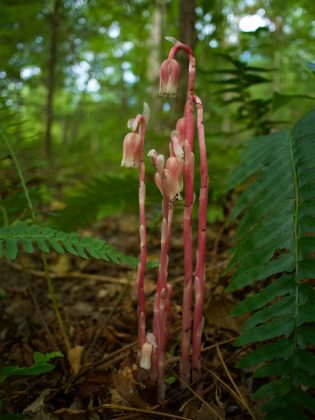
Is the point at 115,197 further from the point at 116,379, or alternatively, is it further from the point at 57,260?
the point at 116,379

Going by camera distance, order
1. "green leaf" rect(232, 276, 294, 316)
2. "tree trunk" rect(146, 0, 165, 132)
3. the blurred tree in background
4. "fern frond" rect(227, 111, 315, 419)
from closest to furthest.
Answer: "fern frond" rect(227, 111, 315, 419) < "green leaf" rect(232, 276, 294, 316) < the blurred tree in background < "tree trunk" rect(146, 0, 165, 132)

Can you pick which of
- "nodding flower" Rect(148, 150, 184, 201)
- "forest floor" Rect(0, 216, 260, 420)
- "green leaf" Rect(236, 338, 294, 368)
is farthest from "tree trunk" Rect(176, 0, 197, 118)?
"green leaf" Rect(236, 338, 294, 368)

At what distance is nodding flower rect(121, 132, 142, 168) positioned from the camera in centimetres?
140

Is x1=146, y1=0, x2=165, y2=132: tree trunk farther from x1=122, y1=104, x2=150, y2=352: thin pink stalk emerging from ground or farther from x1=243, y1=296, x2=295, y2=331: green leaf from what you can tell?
x1=243, y1=296, x2=295, y2=331: green leaf

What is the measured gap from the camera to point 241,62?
2.36 metres

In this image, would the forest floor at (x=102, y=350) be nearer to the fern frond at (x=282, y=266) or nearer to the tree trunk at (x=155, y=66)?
the fern frond at (x=282, y=266)

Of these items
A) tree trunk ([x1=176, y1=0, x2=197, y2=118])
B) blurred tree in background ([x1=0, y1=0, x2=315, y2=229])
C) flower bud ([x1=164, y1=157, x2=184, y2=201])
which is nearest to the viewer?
flower bud ([x1=164, y1=157, x2=184, y2=201])

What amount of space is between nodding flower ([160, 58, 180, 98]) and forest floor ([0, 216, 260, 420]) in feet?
2.44

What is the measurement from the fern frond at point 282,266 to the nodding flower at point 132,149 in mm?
421

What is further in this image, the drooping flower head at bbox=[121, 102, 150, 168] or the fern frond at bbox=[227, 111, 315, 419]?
the drooping flower head at bbox=[121, 102, 150, 168]

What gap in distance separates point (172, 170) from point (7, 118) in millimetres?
1272

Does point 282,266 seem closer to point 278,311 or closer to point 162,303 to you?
point 278,311

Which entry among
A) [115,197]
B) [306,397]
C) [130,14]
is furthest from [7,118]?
[130,14]

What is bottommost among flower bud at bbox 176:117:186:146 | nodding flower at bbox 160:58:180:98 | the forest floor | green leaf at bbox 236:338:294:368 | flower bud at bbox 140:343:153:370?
the forest floor
